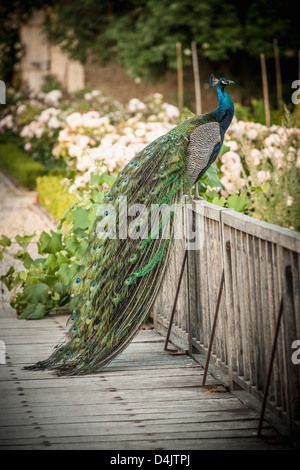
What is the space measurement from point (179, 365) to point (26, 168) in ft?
32.6

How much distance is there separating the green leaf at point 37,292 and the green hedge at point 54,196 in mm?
3409

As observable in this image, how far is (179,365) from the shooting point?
14.1 ft

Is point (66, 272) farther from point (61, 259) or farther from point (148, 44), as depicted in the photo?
point (148, 44)

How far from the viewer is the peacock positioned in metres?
4.11

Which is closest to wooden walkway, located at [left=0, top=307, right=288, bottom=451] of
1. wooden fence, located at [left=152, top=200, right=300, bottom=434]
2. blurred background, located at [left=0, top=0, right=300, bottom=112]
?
wooden fence, located at [left=152, top=200, right=300, bottom=434]

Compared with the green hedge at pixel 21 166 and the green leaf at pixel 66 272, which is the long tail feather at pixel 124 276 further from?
the green hedge at pixel 21 166

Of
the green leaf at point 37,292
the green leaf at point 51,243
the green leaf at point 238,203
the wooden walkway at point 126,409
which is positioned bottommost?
the wooden walkway at point 126,409

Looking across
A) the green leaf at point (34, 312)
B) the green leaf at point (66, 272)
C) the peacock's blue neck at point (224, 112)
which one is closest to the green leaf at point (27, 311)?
the green leaf at point (34, 312)

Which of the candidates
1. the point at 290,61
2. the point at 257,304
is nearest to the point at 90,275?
Result: the point at 257,304

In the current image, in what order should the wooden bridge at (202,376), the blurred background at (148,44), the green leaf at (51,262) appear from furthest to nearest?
the blurred background at (148,44) → the green leaf at (51,262) → the wooden bridge at (202,376)

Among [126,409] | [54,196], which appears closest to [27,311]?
[126,409]

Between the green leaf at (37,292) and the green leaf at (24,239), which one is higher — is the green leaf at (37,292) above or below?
below

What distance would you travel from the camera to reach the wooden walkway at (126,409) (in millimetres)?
3070

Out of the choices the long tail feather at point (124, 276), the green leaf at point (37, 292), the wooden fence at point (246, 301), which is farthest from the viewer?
the green leaf at point (37, 292)
